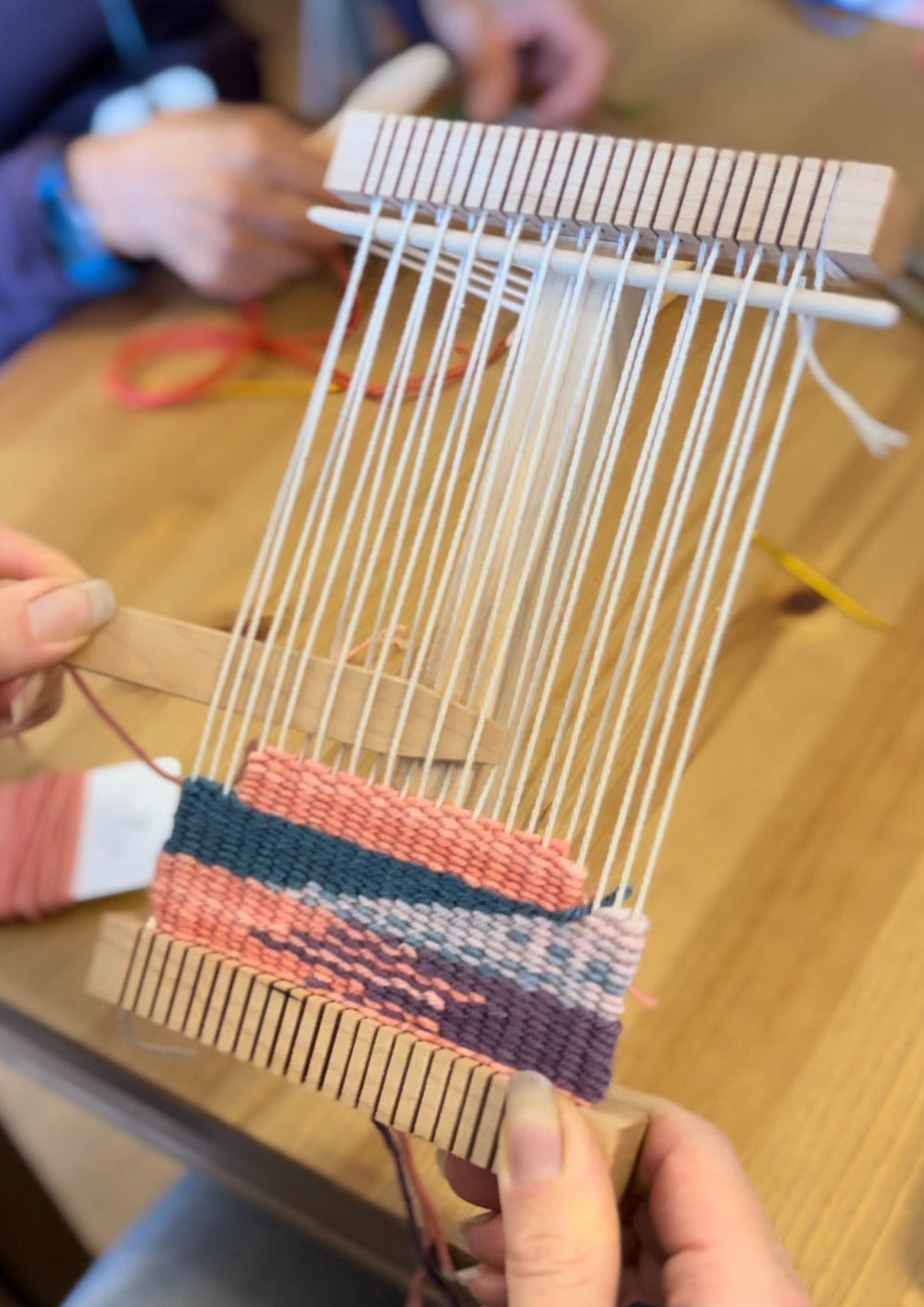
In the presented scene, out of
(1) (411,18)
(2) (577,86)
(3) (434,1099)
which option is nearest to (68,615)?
(3) (434,1099)

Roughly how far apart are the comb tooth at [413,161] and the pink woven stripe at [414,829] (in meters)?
0.24

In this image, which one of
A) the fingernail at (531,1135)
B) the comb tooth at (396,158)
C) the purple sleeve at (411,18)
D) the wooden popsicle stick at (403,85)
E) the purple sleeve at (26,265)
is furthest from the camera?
the purple sleeve at (411,18)

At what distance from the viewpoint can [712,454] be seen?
47 centimetres

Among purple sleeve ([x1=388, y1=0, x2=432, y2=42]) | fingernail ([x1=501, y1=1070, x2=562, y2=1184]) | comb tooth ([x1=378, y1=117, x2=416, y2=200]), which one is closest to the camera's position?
fingernail ([x1=501, y1=1070, x2=562, y2=1184])

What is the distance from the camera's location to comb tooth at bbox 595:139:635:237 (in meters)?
0.43

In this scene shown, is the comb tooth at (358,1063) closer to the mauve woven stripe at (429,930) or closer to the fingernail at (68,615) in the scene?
the mauve woven stripe at (429,930)

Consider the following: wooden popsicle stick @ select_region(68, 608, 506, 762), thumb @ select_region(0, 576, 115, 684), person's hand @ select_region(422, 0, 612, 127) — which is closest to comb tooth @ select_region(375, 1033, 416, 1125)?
wooden popsicle stick @ select_region(68, 608, 506, 762)

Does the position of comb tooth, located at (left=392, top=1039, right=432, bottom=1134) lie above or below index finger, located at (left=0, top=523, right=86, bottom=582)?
below

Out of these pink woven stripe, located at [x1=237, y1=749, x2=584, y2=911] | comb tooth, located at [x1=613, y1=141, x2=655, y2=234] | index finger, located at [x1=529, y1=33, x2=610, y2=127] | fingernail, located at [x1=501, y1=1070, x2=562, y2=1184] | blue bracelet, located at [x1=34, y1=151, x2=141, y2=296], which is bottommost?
fingernail, located at [x1=501, y1=1070, x2=562, y2=1184]

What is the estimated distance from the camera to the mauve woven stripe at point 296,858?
0.41 m

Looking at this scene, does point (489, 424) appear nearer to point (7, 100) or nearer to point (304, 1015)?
point (304, 1015)

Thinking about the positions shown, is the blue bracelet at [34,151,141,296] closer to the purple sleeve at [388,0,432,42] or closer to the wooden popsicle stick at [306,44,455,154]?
the wooden popsicle stick at [306,44,455,154]

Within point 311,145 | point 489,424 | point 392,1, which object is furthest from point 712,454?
point 392,1

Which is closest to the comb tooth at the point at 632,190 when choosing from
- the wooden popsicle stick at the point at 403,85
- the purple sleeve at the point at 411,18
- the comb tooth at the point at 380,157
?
the comb tooth at the point at 380,157
